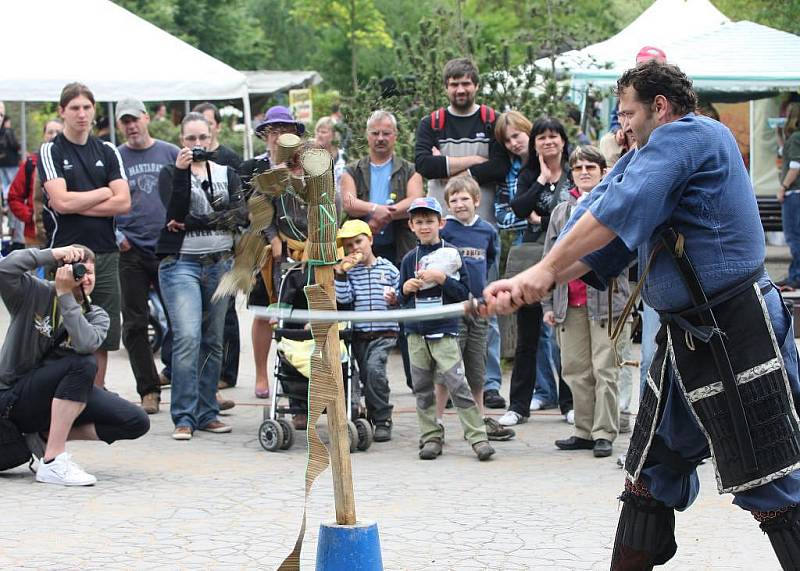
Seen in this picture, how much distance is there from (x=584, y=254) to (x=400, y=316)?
0.67 m

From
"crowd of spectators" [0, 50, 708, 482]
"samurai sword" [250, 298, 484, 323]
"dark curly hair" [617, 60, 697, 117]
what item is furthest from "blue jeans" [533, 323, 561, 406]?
"samurai sword" [250, 298, 484, 323]

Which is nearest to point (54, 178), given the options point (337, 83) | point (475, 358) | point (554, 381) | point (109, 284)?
point (109, 284)

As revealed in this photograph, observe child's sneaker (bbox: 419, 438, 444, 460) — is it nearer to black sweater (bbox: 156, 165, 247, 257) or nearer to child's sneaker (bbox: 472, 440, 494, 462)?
child's sneaker (bbox: 472, 440, 494, 462)

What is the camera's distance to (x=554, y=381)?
9523 mm

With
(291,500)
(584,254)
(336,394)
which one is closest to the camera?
(584,254)

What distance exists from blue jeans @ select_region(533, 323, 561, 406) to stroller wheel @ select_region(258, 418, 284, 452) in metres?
2.14

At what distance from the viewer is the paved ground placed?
222 inches

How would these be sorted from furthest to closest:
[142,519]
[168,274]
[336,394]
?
[168,274], [142,519], [336,394]

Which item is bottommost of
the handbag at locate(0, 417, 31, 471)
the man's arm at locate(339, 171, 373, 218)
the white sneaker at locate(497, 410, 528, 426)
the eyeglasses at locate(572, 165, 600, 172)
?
the white sneaker at locate(497, 410, 528, 426)

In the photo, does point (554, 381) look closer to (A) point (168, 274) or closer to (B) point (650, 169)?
(A) point (168, 274)

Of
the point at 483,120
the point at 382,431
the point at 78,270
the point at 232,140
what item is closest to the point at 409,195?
the point at 483,120

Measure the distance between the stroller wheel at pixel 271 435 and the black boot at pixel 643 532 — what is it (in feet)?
12.3

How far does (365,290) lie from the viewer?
818 cm

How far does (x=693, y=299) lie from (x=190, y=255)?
4666 millimetres
